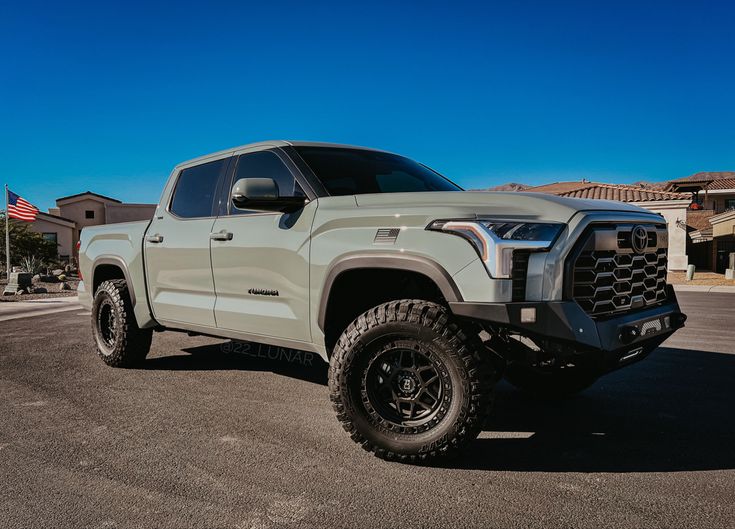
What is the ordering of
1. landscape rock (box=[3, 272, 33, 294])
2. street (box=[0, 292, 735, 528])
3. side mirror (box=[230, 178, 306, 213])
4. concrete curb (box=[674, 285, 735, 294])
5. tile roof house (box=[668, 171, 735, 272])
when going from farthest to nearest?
tile roof house (box=[668, 171, 735, 272]) < concrete curb (box=[674, 285, 735, 294]) < landscape rock (box=[3, 272, 33, 294]) < side mirror (box=[230, 178, 306, 213]) < street (box=[0, 292, 735, 528])

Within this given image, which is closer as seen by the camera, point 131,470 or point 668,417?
point 131,470

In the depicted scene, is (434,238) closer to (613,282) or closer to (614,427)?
(613,282)

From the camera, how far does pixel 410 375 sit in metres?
3.30

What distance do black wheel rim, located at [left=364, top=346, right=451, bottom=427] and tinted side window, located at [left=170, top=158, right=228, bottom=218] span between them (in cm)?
226

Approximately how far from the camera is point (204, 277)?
465 centimetres

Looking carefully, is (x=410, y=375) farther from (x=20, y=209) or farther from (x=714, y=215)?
(x=714, y=215)

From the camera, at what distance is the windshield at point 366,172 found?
4188mm

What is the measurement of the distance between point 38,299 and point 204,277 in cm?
1250

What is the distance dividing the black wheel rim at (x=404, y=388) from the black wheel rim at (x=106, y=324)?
3706 millimetres

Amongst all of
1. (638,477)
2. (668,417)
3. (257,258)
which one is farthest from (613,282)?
(257,258)

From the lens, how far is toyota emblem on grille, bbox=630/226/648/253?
3.35m

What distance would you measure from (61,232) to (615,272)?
44388 millimetres

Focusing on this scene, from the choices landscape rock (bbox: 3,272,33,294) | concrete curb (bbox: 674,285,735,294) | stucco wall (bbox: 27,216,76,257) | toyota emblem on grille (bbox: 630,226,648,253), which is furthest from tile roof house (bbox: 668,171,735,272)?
stucco wall (bbox: 27,216,76,257)

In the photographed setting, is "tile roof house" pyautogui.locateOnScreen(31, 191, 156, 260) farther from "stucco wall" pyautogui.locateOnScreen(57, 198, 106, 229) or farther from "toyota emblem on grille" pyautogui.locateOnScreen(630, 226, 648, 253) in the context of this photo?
"toyota emblem on grille" pyautogui.locateOnScreen(630, 226, 648, 253)
